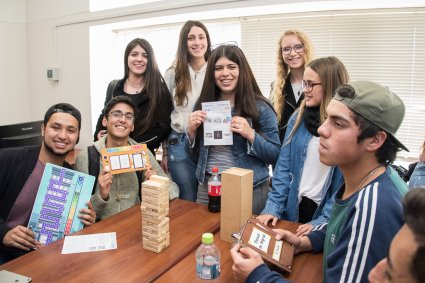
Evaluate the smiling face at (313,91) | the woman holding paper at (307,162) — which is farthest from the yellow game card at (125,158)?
the smiling face at (313,91)

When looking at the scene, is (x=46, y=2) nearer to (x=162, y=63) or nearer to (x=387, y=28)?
(x=162, y=63)

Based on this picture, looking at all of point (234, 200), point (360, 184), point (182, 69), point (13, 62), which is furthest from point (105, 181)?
point (13, 62)

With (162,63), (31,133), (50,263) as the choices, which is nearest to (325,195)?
(50,263)

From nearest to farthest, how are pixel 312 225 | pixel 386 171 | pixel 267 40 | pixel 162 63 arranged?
pixel 386 171 < pixel 312 225 < pixel 267 40 < pixel 162 63

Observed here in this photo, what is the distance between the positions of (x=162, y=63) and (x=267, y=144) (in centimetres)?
276

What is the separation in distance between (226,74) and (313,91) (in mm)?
553

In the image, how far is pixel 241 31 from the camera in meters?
3.85

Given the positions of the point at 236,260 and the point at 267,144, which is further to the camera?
the point at 267,144

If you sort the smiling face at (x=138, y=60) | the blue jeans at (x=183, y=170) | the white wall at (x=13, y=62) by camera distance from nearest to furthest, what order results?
1. the blue jeans at (x=183, y=170)
2. the smiling face at (x=138, y=60)
3. the white wall at (x=13, y=62)

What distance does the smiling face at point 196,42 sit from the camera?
2603mm

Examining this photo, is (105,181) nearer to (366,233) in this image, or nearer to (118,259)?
(118,259)

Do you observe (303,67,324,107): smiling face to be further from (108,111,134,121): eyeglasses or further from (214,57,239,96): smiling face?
(108,111,134,121): eyeglasses

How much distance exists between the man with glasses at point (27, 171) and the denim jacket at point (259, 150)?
78cm

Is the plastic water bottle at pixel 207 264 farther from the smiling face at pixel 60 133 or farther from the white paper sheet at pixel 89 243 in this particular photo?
the smiling face at pixel 60 133
